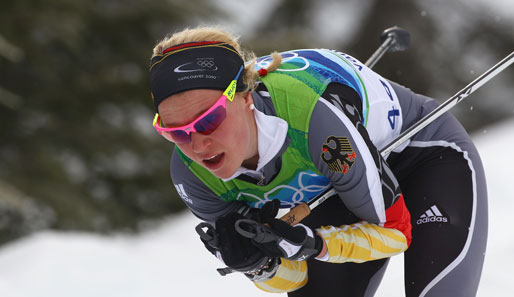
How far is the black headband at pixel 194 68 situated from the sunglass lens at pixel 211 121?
71 millimetres

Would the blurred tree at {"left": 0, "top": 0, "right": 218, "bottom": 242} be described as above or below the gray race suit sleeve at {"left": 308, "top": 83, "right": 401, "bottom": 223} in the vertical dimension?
above

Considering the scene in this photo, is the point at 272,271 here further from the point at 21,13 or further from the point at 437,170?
the point at 21,13

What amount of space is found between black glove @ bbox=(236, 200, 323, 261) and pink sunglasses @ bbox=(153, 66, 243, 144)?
312mm

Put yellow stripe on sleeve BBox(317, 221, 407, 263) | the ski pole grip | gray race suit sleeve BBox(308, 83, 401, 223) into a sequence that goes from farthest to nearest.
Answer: the ski pole grip, yellow stripe on sleeve BBox(317, 221, 407, 263), gray race suit sleeve BBox(308, 83, 401, 223)

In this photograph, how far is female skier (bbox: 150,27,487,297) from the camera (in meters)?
1.83

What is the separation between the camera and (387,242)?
6.51 ft

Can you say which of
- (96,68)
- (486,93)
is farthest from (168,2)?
(486,93)

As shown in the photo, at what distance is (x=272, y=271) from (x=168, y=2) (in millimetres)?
3631

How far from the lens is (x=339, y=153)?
6.10 feet

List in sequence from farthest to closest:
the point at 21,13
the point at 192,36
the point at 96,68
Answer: the point at 96,68
the point at 21,13
the point at 192,36

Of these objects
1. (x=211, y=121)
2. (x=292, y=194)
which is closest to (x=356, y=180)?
(x=292, y=194)

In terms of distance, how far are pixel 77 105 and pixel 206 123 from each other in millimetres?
4394

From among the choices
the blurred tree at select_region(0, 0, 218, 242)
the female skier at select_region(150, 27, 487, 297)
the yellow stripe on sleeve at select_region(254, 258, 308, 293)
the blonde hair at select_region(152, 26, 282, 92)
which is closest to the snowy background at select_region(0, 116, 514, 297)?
the blurred tree at select_region(0, 0, 218, 242)

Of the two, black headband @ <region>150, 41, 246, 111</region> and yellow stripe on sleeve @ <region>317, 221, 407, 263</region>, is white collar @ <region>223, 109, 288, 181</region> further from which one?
yellow stripe on sleeve @ <region>317, 221, 407, 263</region>
